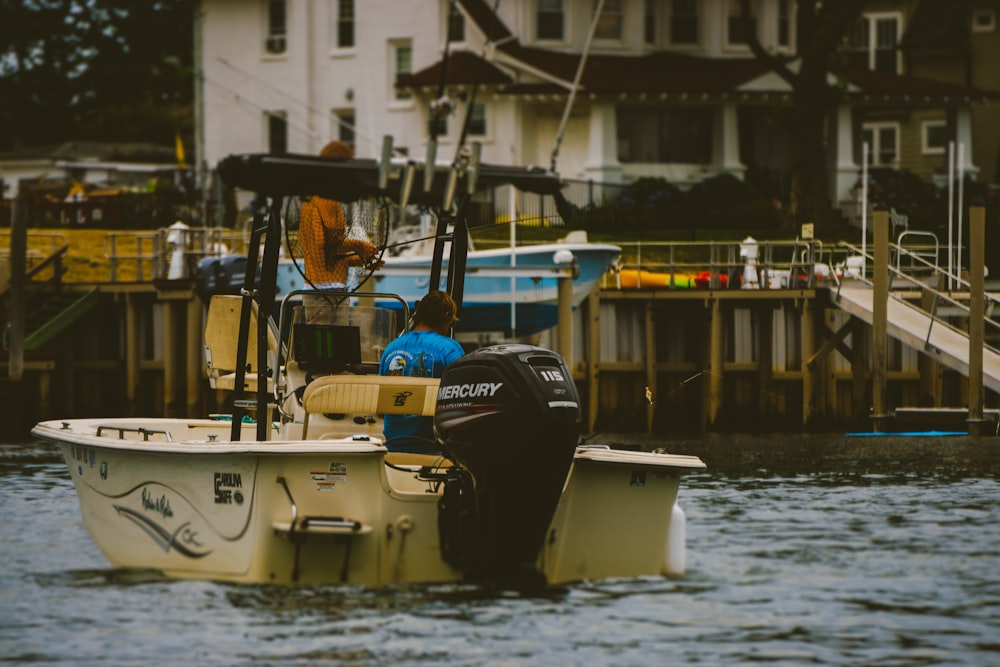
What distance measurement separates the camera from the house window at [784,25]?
49531 millimetres

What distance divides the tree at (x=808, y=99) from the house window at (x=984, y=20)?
15.8m

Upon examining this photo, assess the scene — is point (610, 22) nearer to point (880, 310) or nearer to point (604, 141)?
point (604, 141)

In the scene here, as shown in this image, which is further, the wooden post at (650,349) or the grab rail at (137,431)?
the wooden post at (650,349)

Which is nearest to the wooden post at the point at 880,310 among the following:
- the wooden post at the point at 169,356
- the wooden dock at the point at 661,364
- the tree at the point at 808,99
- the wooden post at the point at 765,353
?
the wooden dock at the point at 661,364

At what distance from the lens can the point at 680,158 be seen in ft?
151

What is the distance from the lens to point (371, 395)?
1254 cm

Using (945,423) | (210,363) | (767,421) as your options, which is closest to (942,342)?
(945,423)

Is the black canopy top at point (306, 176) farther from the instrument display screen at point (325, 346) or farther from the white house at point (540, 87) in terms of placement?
the white house at point (540, 87)

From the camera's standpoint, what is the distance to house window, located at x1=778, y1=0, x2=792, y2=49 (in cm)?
4953

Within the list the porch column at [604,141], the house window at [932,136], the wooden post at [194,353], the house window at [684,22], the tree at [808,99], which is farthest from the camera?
the house window at [932,136]

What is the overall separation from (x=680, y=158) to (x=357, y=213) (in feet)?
106

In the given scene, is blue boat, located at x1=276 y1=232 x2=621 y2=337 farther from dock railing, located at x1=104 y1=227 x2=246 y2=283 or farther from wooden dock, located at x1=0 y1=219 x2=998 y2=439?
dock railing, located at x1=104 y1=227 x2=246 y2=283

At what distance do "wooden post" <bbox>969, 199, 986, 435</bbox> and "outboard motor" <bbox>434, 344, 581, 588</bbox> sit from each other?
510 inches

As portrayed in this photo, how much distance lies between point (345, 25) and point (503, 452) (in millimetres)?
39043
